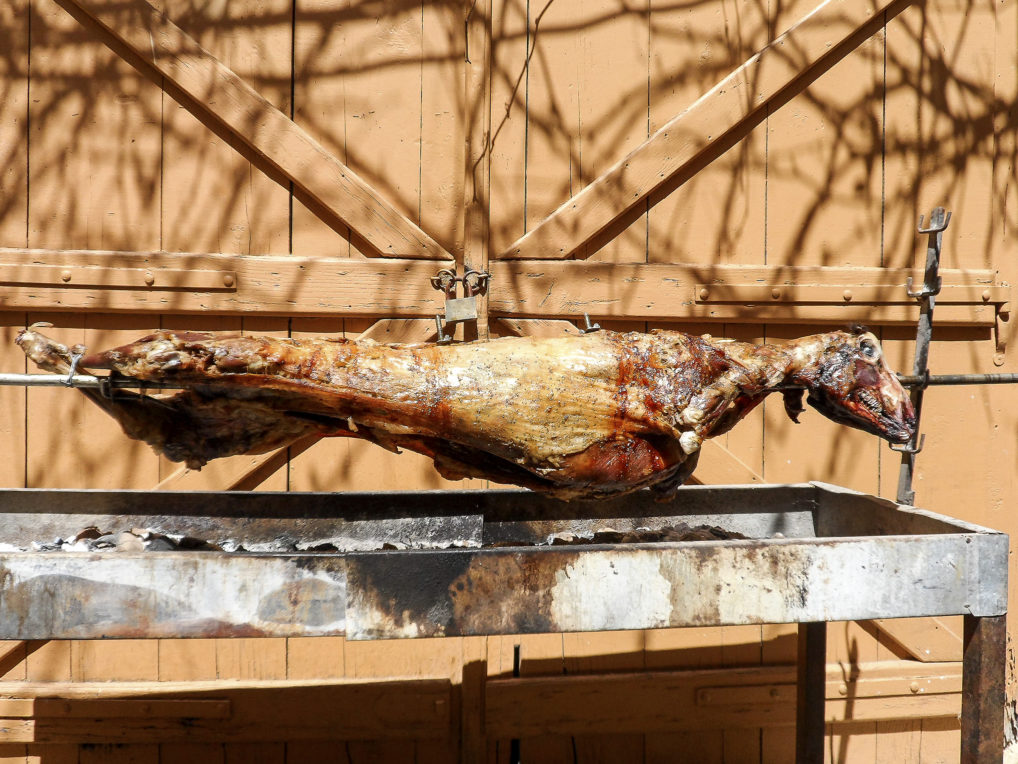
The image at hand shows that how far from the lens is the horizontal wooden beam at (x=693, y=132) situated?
328 cm

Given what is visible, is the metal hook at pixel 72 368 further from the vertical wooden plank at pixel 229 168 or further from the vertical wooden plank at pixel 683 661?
the vertical wooden plank at pixel 683 661

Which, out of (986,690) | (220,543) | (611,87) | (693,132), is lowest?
(986,690)

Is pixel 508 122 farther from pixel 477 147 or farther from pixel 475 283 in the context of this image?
pixel 475 283

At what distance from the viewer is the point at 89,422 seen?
319cm

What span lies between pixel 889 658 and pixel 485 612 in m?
2.55

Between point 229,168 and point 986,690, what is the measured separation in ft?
11.2

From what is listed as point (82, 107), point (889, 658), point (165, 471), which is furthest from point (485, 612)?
point (82, 107)

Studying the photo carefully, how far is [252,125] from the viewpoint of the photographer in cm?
316

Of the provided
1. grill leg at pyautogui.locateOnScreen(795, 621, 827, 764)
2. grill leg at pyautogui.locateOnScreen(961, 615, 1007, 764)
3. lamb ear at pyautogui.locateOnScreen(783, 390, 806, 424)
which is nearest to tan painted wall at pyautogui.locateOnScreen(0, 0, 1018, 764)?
grill leg at pyautogui.locateOnScreen(795, 621, 827, 764)

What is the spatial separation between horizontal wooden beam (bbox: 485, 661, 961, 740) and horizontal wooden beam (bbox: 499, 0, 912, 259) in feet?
6.61

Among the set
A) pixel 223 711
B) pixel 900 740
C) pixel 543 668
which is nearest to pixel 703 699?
pixel 543 668

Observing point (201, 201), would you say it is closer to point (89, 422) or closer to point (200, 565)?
point (89, 422)

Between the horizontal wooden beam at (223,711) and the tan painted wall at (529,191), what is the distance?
0.07 metres

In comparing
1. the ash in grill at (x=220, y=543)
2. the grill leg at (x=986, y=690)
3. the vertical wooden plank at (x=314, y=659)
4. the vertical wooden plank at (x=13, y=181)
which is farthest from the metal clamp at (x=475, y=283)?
the grill leg at (x=986, y=690)
